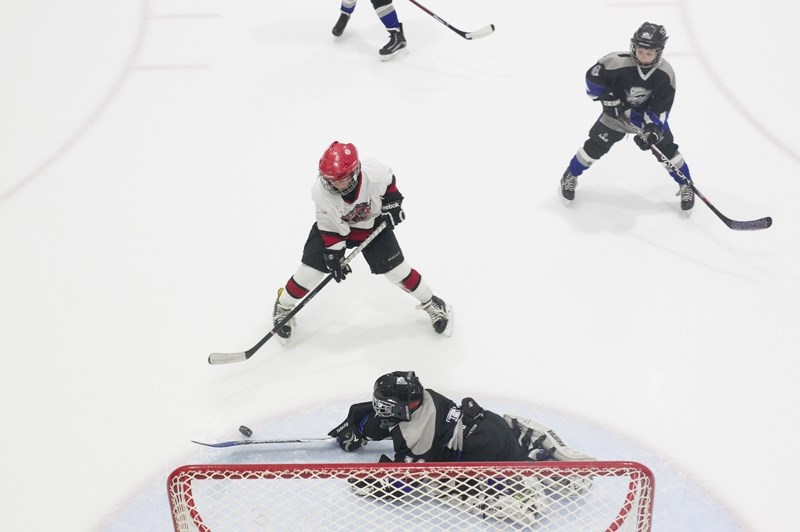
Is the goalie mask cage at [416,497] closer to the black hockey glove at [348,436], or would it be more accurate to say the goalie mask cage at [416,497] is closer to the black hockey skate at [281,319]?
the black hockey glove at [348,436]

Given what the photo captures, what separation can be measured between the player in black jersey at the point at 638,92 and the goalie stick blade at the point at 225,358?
1.83 meters

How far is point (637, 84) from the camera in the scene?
3.60m

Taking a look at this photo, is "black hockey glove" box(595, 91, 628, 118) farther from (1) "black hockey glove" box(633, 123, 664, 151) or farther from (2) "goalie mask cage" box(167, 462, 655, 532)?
(2) "goalie mask cage" box(167, 462, 655, 532)

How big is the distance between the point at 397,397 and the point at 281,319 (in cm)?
86

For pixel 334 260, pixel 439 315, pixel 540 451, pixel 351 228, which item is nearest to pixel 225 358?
pixel 334 260

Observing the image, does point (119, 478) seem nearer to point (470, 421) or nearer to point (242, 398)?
point (242, 398)

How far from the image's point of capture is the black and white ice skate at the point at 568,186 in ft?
13.3

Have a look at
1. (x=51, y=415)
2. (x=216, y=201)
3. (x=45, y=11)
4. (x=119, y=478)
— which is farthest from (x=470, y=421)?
(x=45, y=11)

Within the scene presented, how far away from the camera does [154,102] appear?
16.3 ft

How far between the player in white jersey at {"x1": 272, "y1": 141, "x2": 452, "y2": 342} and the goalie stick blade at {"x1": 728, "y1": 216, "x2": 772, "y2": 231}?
134 cm

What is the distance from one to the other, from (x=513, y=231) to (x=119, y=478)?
2.01 meters

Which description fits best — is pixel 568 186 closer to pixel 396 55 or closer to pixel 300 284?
pixel 300 284

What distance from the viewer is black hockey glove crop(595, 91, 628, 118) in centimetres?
367

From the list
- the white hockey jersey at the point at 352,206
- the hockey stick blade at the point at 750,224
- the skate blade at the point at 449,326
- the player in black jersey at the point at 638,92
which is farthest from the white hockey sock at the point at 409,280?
the hockey stick blade at the point at 750,224
